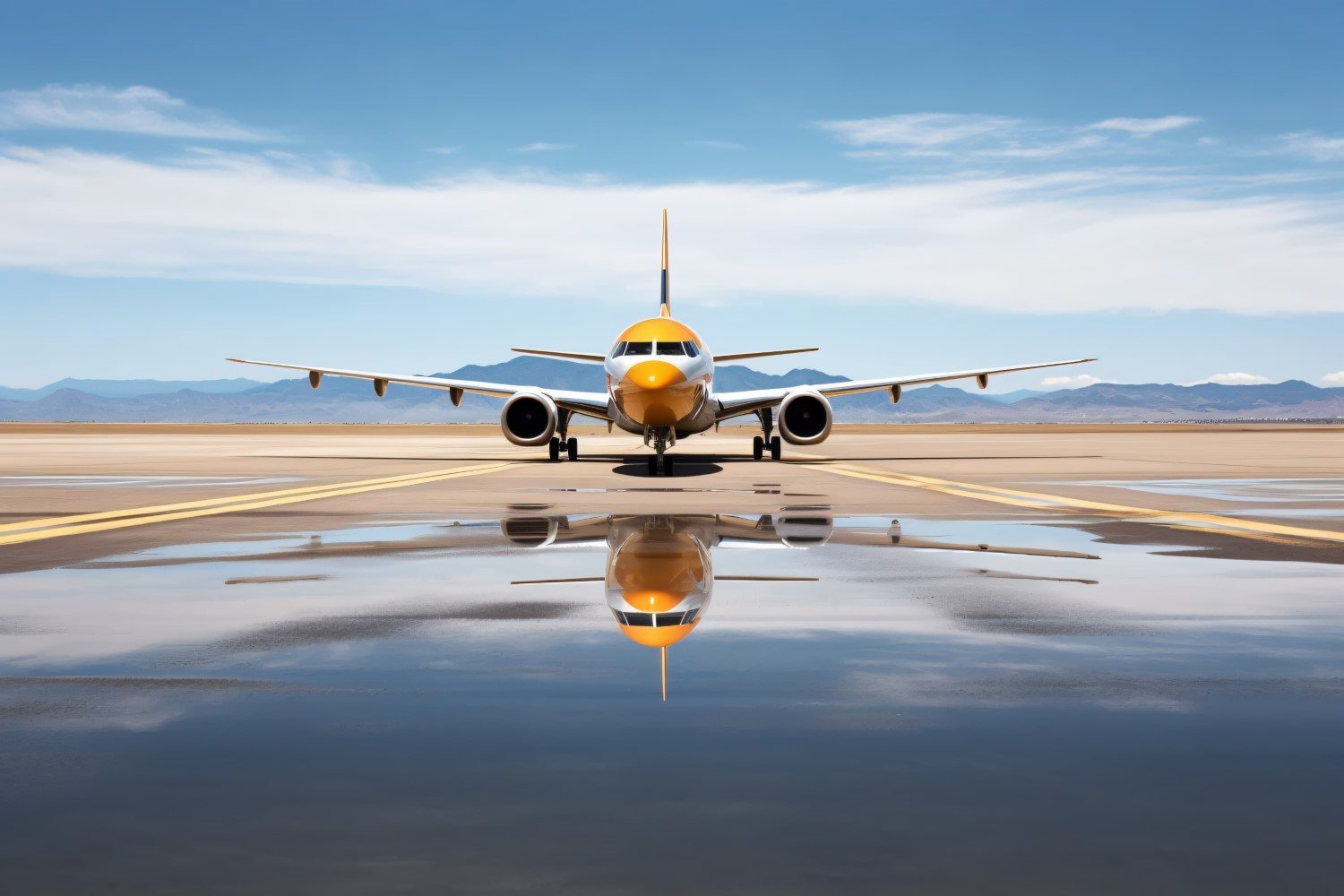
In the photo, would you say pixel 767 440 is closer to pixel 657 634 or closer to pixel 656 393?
pixel 656 393

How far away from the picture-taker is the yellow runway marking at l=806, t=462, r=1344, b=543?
13391 millimetres

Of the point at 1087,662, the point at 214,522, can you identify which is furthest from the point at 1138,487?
the point at 1087,662

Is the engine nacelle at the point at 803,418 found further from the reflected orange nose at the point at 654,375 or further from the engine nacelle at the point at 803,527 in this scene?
the engine nacelle at the point at 803,527

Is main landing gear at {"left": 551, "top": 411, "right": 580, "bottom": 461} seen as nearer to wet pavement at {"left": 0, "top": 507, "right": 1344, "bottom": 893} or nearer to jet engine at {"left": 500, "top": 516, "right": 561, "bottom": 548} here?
jet engine at {"left": 500, "top": 516, "right": 561, "bottom": 548}

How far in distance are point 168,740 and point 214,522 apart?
10634 mm

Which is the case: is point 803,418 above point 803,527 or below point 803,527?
above

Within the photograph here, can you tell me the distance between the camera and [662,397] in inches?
982

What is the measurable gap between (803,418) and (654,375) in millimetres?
7807

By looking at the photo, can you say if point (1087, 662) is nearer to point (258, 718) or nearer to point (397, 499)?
point (258, 718)

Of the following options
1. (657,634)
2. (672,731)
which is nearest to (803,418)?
(657,634)

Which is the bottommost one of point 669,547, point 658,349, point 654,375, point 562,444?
point 669,547

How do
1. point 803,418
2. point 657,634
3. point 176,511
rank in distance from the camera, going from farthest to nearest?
point 803,418 → point 176,511 → point 657,634

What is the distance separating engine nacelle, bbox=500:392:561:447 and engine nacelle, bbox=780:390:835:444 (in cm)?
581

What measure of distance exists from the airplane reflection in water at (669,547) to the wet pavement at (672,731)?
8 cm
